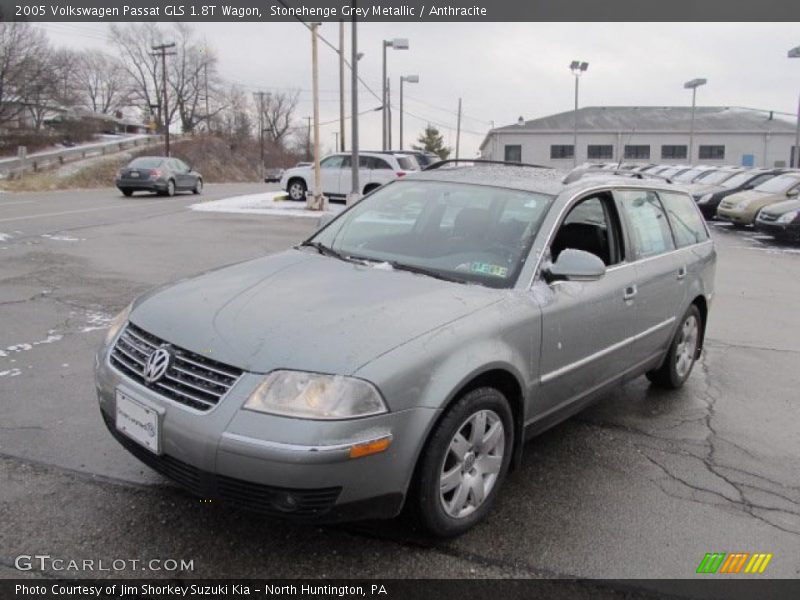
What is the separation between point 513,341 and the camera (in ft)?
10.4

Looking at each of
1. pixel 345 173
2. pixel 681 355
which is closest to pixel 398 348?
pixel 681 355

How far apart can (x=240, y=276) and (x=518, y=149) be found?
206 ft

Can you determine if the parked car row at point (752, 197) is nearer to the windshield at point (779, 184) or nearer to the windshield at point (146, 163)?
the windshield at point (779, 184)

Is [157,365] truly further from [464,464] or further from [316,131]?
[316,131]

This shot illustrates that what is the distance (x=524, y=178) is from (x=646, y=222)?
1036 millimetres

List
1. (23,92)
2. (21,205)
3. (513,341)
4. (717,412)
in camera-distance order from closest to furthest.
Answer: (513,341)
(717,412)
(21,205)
(23,92)

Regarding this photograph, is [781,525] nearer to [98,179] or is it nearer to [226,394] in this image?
[226,394]

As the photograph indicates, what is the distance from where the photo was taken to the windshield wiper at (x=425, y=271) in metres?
3.47

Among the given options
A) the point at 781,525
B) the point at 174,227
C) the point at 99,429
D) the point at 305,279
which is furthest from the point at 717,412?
the point at 174,227

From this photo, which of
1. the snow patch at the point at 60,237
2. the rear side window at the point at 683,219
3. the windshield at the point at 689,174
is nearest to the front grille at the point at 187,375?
the rear side window at the point at 683,219

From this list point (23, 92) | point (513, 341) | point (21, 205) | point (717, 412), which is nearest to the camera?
point (513, 341)

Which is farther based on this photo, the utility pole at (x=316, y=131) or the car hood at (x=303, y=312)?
the utility pole at (x=316, y=131)

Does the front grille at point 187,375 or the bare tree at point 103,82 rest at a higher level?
the bare tree at point 103,82

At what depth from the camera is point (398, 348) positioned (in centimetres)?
270
